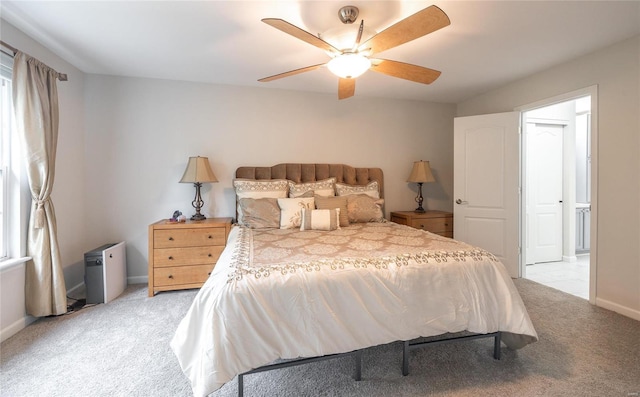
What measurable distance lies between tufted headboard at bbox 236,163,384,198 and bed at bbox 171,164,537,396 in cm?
146

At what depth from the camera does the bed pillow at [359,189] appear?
11.5ft

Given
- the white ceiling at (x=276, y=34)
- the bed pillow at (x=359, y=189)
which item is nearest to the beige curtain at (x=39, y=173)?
the white ceiling at (x=276, y=34)

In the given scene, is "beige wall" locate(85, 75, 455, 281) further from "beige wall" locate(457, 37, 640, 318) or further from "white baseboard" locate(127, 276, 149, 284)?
"beige wall" locate(457, 37, 640, 318)

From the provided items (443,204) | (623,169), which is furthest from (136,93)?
(623,169)

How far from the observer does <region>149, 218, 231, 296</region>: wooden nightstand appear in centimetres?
289

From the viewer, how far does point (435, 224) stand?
371cm

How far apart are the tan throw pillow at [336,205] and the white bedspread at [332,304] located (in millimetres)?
969

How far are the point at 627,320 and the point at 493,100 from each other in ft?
8.94

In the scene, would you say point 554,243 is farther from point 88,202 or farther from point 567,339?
point 88,202

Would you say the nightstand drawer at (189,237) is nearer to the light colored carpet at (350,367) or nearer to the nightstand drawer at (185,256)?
the nightstand drawer at (185,256)

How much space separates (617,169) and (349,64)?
8.68ft

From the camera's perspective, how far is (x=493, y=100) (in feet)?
12.3

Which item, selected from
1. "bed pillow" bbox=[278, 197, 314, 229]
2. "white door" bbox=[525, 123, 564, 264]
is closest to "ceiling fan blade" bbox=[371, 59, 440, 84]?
"bed pillow" bbox=[278, 197, 314, 229]

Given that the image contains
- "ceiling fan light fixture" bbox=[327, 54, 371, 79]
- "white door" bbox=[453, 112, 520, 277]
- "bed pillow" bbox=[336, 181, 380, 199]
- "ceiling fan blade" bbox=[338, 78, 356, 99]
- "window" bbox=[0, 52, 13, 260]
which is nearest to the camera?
"ceiling fan light fixture" bbox=[327, 54, 371, 79]
